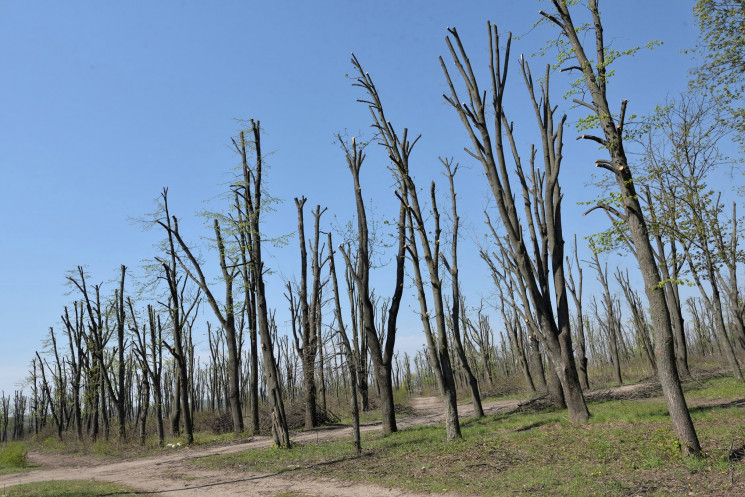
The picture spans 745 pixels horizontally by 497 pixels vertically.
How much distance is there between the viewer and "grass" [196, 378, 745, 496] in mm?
6391

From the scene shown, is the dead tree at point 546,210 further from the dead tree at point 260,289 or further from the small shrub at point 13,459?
the small shrub at point 13,459

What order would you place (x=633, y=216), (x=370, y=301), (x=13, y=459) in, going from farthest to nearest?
1. (x=13, y=459)
2. (x=370, y=301)
3. (x=633, y=216)

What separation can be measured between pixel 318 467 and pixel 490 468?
13.9 ft

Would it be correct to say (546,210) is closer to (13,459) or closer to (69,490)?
(69,490)

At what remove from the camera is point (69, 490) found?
414 inches

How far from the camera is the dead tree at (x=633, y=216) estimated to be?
23.9ft

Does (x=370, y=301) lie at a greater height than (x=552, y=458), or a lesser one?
greater

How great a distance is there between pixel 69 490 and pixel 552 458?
10.4m

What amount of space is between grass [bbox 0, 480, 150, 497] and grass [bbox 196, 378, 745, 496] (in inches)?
113

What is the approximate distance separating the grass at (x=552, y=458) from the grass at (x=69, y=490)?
2.86m

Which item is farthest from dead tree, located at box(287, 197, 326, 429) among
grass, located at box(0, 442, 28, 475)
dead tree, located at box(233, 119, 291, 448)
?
grass, located at box(0, 442, 28, 475)

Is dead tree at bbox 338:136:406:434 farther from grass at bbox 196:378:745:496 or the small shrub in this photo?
the small shrub

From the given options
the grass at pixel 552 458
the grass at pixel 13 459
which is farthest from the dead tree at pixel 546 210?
the grass at pixel 13 459

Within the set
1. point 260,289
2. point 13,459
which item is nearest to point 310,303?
point 260,289
